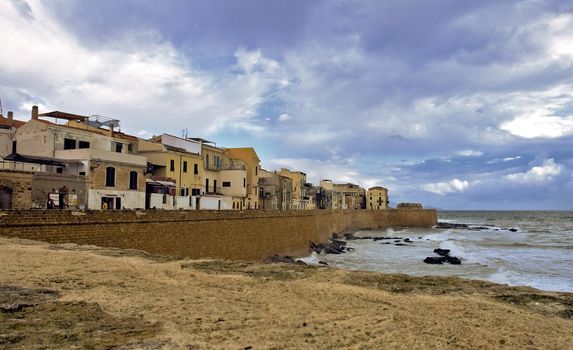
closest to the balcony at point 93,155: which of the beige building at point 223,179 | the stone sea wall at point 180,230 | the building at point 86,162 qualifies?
the building at point 86,162

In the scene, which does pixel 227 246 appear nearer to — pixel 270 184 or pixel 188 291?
pixel 188 291

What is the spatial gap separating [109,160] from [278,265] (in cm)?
2059

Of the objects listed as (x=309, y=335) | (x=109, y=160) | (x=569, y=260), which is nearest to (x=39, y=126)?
(x=109, y=160)

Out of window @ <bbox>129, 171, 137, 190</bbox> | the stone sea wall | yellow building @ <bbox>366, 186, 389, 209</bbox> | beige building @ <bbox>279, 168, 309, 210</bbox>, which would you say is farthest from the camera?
yellow building @ <bbox>366, 186, 389, 209</bbox>

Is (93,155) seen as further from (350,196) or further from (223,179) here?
(350,196)

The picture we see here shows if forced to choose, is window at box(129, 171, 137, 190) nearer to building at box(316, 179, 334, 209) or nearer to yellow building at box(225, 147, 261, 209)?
yellow building at box(225, 147, 261, 209)

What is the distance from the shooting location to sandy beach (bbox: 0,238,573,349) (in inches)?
198

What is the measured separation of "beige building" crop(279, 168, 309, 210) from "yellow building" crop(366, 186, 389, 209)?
33.3m

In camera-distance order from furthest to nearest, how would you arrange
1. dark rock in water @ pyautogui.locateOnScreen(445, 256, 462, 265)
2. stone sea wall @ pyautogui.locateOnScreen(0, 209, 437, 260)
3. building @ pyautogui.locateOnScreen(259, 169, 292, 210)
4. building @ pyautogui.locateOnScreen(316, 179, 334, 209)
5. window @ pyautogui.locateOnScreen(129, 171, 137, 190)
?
building @ pyautogui.locateOnScreen(316, 179, 334, 209)
building @ pyautogui.locateOnScreen(259, 169, 292, 210)
dark rock in water @ pyautogui.locateOnScreen(445, 256, 462, 265)
window @ pyautogui.locateOnScreen(129, 171, 137, 190)
stone sea wall @ pyautogui.locateOnScreen(0, 209, 437, 260)

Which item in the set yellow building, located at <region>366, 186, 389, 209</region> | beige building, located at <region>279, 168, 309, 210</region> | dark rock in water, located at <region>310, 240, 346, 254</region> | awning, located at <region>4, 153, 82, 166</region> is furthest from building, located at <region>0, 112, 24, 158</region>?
yellow building, located at <region>366, 186, 389, 209</region>

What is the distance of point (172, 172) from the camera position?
37.3 meters

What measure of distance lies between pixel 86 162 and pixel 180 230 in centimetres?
865

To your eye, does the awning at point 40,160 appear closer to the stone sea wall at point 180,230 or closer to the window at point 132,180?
the window at point 132,180

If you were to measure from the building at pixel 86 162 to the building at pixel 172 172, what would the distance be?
2.48m
